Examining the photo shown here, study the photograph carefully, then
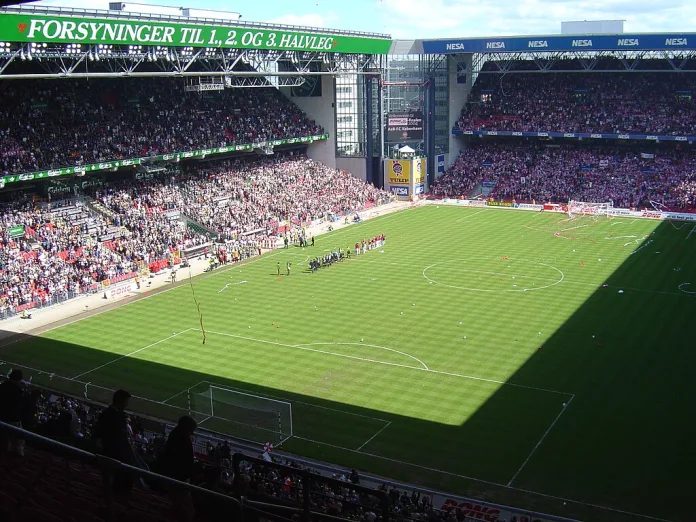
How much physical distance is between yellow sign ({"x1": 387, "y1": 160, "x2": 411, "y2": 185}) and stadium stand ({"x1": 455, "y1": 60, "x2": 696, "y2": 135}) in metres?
12.0

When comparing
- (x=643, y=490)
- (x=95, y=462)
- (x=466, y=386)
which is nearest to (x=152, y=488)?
(x=95, y=462)

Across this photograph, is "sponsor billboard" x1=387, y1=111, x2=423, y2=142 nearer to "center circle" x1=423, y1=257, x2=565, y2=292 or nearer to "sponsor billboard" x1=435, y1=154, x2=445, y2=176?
"sponsor billboard" x1=435, y1=154, x2=445, y2=176

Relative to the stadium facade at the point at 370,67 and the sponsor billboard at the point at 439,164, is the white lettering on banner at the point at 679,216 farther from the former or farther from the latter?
the sponsor billboard at the point at 439,164

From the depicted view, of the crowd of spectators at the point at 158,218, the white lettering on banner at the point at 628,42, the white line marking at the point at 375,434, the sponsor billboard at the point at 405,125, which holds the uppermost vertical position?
the white lettering on banner at the point at 628,42

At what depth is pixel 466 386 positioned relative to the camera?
29.5 m

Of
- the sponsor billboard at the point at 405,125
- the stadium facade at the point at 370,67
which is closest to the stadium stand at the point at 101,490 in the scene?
the stadium facade at the point at 370,67

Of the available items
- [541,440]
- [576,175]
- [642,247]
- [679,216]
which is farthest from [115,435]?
[576,175]

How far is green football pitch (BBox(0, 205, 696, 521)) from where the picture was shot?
77.4 feet

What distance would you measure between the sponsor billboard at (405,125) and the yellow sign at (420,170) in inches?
100

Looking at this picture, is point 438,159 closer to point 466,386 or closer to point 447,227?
point 447,227

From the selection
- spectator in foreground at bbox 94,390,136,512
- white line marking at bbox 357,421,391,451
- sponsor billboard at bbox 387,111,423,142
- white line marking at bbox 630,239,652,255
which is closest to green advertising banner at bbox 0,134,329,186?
sponsor billboard at bbox 387,111,423,142

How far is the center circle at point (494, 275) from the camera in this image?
4356cm

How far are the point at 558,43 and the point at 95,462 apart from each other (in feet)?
243

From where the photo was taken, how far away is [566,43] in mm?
72938
